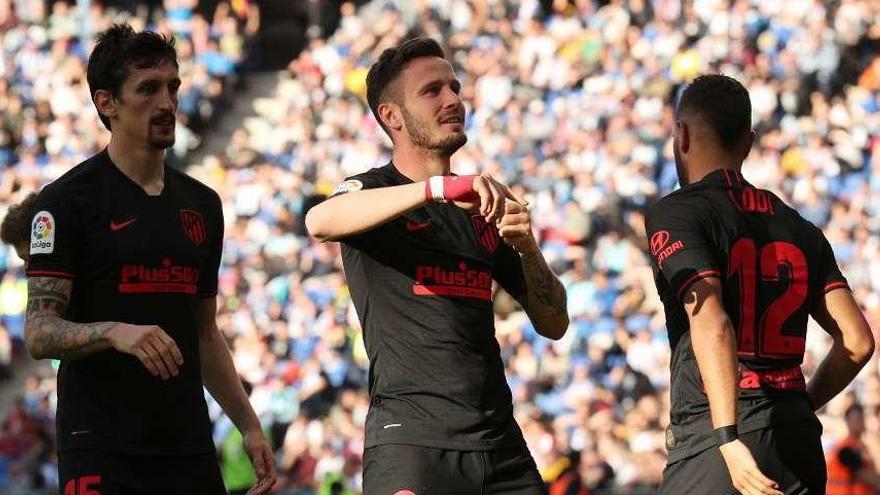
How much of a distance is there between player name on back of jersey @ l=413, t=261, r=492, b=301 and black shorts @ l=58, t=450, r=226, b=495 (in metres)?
1.06

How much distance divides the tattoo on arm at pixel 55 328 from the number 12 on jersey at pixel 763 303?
6.82ft

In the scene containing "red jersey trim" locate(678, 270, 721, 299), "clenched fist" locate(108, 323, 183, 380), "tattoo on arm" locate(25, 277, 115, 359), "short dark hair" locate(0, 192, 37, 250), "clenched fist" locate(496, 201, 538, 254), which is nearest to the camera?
"clenched fist" locate(496, 201, 538, 254)

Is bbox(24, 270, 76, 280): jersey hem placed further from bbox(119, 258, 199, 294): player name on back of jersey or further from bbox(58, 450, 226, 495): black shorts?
bbox(58, 450, 226, 495): black shorts

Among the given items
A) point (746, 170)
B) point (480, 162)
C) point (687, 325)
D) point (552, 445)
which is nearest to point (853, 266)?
point (746, 170)

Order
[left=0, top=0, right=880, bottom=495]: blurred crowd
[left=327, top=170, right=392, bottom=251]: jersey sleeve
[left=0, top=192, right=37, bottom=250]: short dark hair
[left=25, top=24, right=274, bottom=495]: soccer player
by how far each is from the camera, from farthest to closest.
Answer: [left=0, top=0, right=880, bottom=495]: blurred crowd
[left=0, top=192, right=37, bottom=250]: short dark hair
[left=25, top=24, right=274, bottom=495]: soccer player
[left=327, top=170, right=392, bottom=251]: jersey sleeve

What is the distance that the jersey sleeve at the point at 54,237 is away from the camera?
579 centimetres

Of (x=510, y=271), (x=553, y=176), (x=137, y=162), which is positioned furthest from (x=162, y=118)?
(x=553, y=176)

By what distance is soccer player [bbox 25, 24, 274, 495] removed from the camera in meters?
5.77

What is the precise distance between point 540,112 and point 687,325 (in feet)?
45.7

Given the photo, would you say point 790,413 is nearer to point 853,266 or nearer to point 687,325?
point 687,325

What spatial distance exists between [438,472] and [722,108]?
1.61 m

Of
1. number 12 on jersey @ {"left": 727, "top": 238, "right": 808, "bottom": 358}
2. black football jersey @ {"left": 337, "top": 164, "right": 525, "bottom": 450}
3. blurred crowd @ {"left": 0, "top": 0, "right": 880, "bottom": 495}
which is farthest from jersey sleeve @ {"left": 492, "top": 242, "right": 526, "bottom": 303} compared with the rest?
blurred crowd @ {"left": 0, "top": 0, "right": 880, "bottom": 495}

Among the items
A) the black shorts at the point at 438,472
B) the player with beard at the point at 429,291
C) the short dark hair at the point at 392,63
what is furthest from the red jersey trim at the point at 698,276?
the short dark hair at the point at 392,63

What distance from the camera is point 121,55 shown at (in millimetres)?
6133
